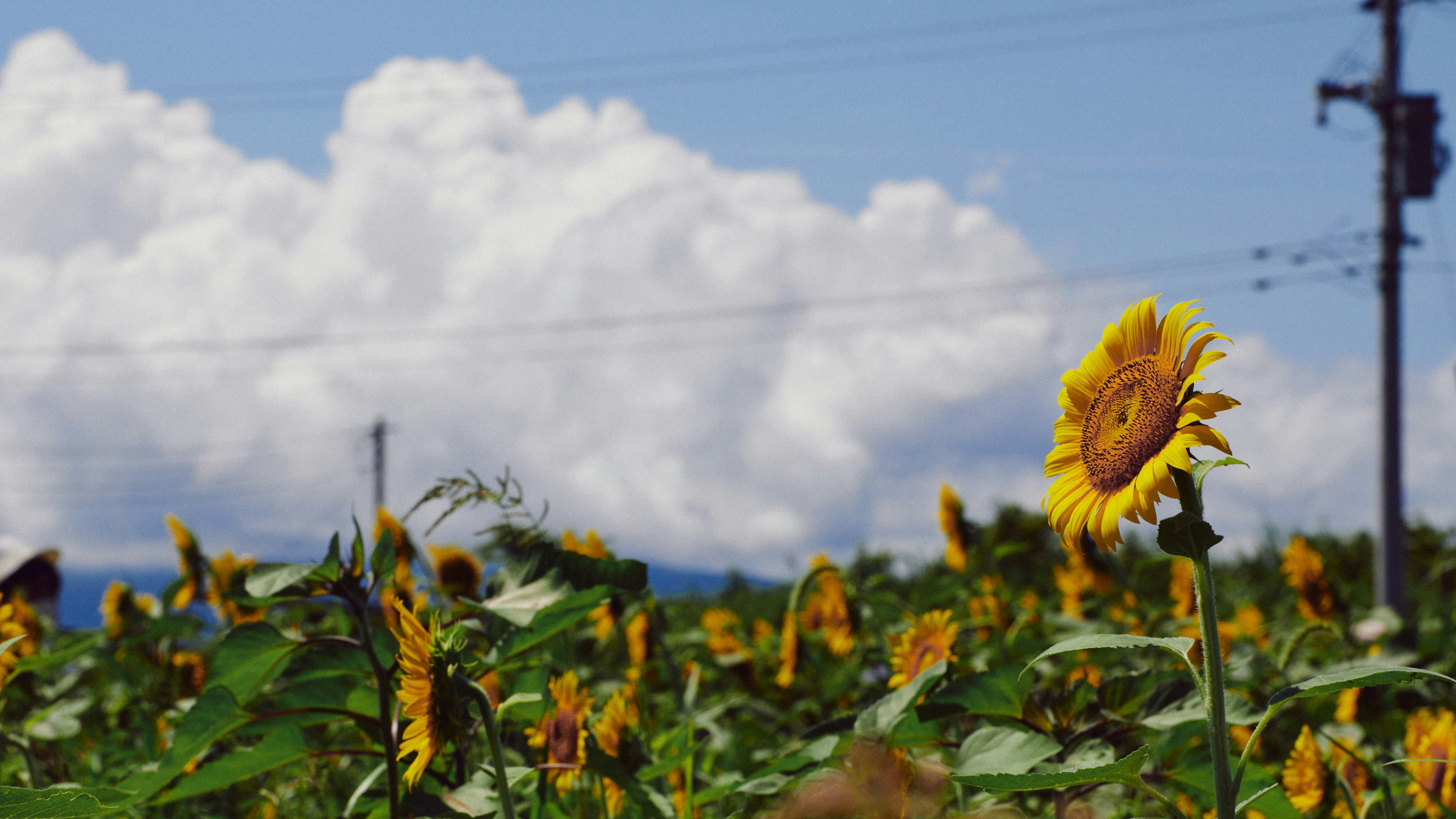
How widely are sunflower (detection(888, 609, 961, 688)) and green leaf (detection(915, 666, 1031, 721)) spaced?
15.8 inches

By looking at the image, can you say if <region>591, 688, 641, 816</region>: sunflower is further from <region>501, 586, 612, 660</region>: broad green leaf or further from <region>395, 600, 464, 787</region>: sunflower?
<region>395, 600, 464, 787</region>: sunflower

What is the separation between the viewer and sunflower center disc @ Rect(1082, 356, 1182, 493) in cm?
99

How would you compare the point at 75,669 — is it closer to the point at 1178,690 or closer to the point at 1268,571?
the point at 1178,690

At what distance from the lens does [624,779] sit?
120cm

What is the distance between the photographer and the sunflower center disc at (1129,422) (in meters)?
0.99

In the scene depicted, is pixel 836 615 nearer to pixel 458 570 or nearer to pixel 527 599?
pixel 458 570

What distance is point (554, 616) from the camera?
121 cm

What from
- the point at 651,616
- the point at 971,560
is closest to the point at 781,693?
the point at 971,560

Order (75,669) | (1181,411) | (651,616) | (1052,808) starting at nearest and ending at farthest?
1. (1181,411)
2. (1052,808)
3. (651,616)
4. (75,669)

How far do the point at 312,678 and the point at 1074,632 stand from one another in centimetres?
175

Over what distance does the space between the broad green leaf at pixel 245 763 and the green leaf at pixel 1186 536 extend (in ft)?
3.24

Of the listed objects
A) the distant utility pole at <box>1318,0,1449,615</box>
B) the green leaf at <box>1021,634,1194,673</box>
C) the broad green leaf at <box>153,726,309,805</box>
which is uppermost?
the distant utility pole at <box>1318,0,1449,615</box>

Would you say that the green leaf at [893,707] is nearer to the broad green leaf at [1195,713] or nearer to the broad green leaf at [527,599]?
the broad green leaf at [1195,713]

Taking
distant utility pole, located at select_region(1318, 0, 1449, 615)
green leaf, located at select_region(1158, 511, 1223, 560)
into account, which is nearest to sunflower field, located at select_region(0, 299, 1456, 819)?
green leaf, located at select_region(1158, 511, 1223, 560)
